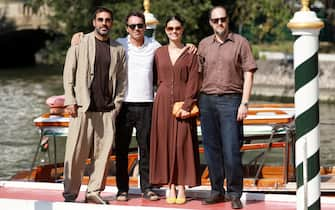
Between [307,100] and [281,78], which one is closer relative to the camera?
[307,100]

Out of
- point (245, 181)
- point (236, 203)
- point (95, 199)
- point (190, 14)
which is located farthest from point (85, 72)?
point (190, 14)

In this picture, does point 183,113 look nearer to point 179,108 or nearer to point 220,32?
point 179,108

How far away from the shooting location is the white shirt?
785 centimetres

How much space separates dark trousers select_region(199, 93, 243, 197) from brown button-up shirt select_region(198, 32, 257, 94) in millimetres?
82

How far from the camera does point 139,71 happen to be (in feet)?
25.7

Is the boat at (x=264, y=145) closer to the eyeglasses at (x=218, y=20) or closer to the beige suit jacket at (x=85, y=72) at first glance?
the beige suit jacket at (x=85, y=72)

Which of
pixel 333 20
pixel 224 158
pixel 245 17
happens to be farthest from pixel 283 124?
pixel 333 20

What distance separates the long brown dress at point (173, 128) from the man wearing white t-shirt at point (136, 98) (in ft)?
0.31

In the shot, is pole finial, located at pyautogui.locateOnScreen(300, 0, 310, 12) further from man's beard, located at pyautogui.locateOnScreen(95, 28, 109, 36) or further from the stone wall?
the stone wall

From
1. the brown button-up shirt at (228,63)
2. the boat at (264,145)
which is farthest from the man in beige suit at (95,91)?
the boat at (264,145)

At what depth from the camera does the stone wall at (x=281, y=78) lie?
2564cm

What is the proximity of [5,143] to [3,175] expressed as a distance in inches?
135

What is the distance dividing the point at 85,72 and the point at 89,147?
2.05ft

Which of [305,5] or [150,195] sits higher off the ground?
[305,5]
